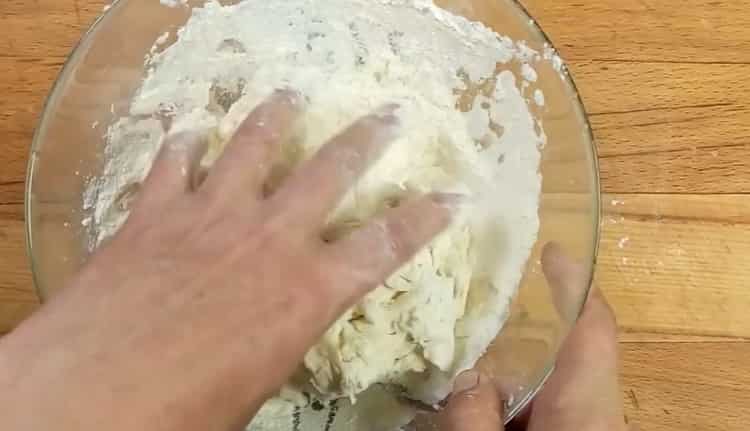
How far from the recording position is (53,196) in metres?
0.70

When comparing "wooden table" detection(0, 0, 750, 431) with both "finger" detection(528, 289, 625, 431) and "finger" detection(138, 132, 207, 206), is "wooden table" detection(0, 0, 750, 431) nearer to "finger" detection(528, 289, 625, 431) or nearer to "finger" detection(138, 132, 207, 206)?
"finger" detection(528, 289, 625, 431)

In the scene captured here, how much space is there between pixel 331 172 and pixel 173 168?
125 millimetres

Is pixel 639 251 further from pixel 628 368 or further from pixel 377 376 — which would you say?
pixel 377 376

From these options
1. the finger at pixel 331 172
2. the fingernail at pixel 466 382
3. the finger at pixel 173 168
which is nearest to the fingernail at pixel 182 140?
the finger at pixel 173 168

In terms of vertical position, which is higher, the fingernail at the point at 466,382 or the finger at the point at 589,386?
the fingernail at the point at 466,382

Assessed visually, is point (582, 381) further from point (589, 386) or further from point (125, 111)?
point (125, 111)

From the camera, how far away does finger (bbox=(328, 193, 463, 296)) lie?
612 mm

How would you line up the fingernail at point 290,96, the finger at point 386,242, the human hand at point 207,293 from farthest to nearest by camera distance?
1. the fingernail at point 290,96
2. the finger at point 386,242
3. the human hand at point 207,293

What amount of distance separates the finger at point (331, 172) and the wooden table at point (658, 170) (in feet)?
0.77

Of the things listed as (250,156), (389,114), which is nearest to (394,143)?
(389,114)

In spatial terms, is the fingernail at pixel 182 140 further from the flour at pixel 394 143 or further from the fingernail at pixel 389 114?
the fingernail at pixel 389 114

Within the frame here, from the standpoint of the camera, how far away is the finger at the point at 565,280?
652mm

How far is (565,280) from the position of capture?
0.67m

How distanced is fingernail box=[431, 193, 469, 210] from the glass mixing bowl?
70 millimetres
